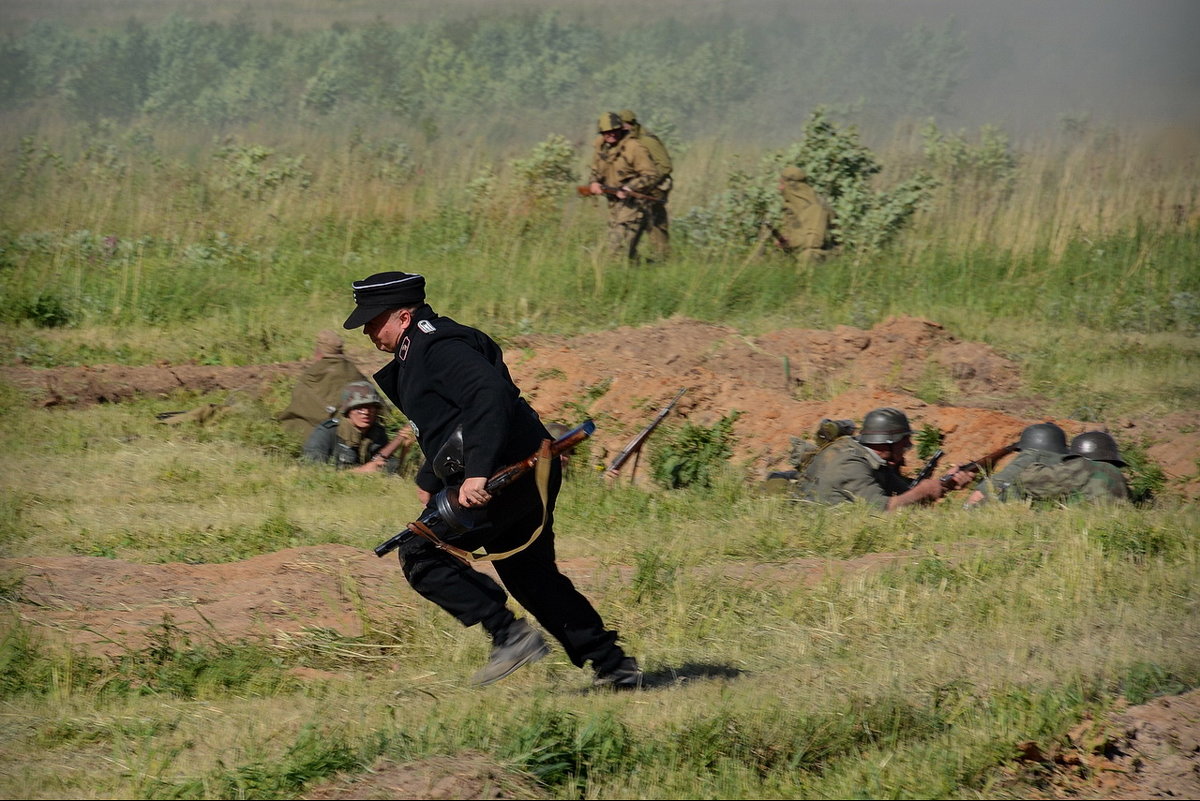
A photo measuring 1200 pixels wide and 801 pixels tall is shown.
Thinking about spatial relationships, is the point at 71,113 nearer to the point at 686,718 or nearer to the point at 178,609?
the point at 178,609

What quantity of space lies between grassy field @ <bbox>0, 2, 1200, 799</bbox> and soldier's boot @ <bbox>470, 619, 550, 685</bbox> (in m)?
0.14

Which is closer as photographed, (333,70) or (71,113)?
(71,113)

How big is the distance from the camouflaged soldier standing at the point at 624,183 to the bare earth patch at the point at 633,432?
3574 millimetres

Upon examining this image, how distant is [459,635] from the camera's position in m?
6.34

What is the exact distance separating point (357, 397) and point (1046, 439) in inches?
200

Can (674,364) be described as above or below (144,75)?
below

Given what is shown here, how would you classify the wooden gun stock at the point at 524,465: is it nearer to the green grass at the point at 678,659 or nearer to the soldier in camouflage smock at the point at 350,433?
the green grass at the point at 678,659

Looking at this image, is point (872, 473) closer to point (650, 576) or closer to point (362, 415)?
point (650, 576)

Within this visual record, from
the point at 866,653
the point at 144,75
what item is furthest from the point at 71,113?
the point at 866,653

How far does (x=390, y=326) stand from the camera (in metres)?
5.11

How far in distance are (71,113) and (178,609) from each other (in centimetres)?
3246

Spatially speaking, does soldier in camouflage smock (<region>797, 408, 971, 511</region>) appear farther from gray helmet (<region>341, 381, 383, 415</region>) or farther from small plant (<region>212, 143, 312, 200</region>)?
small plant (<region>212, 143, 312, 200</region>)

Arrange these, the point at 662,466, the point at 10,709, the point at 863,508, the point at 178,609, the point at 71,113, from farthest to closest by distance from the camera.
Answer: the point at 71,113 → the point at 662,466 → the point at 863,508 → the point at 178,609 → the point at 10,709

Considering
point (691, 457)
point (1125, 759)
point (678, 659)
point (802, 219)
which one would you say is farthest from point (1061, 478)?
point (802, 219)
